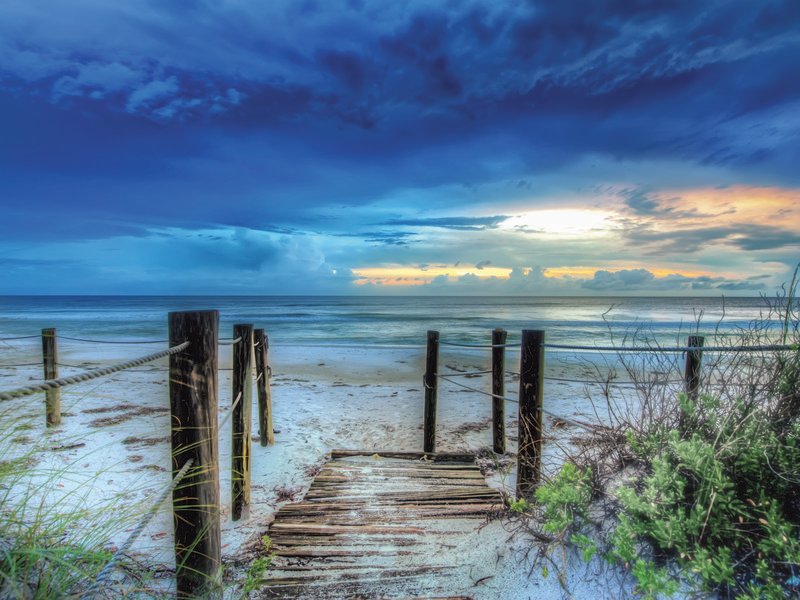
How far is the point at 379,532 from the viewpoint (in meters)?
3.45

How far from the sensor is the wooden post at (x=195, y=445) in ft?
7.39

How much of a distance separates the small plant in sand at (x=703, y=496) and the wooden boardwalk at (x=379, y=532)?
0.77 meters

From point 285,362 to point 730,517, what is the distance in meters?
14.0

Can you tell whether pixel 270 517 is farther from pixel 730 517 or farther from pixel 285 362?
pixel 285 362

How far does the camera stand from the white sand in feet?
8.79

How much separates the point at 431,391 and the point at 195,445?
3.83 m

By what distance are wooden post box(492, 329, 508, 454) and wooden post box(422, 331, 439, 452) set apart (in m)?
0.70

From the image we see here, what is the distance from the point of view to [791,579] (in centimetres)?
191

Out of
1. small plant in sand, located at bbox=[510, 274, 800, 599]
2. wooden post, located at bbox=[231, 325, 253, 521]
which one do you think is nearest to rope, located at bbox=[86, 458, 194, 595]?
small plant in sand, located at bbox=[510, 274, 800, 599]

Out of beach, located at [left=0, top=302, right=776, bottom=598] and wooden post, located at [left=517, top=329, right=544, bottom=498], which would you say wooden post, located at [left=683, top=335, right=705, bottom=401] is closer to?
beach, located at [left=0, top=302, right=776, bottom=598]

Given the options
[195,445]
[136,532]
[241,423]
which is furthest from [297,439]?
[136,532]

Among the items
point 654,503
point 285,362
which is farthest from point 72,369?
point 654,503

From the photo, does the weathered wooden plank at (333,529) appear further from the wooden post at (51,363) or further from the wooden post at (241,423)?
the wooden post at (51,363)

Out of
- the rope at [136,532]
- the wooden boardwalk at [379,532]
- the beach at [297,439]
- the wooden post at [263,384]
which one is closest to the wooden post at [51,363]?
the beach at [297,439]
